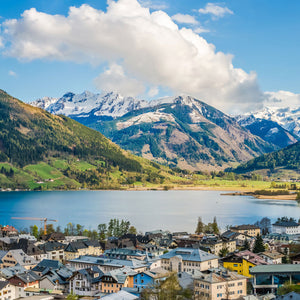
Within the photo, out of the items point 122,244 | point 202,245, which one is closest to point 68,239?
point 122,244

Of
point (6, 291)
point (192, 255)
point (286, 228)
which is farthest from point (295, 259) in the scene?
point (286, 228)

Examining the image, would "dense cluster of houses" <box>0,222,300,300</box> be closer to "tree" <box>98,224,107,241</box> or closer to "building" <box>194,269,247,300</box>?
"building" <box>194,269,247,300</box>

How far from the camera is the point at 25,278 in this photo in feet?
178

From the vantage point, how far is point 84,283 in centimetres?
5350

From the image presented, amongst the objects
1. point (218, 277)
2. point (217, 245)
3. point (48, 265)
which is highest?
point (218, 277)

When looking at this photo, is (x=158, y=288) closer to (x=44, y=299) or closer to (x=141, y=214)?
(x=44, y=299)

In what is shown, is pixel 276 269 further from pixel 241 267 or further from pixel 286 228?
pixel 286 228

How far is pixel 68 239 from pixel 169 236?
65.6ft

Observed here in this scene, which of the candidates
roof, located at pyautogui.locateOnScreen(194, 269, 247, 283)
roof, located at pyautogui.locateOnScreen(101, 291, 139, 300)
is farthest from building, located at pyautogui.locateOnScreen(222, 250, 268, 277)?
roof, located at pyautogui.locateOnScreen(101, 291, 139, 300)

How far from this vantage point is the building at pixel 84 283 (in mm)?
53094

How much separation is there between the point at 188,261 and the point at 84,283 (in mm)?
13703

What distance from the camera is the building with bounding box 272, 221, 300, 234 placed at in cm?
11146

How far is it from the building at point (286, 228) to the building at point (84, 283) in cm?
6824

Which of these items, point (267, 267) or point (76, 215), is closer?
point (267, 267)
